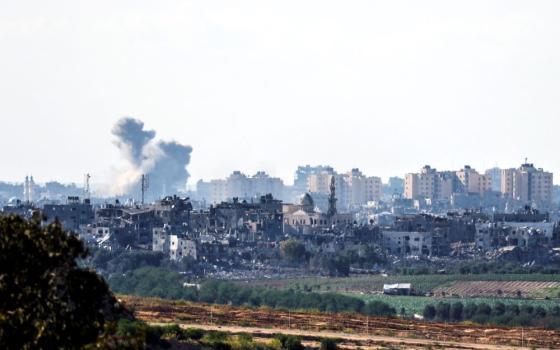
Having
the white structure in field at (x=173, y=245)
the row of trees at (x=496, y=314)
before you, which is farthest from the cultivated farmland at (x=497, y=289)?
the white structure in field at (x=173, y=245)

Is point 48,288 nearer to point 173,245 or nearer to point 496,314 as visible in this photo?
point 496,314

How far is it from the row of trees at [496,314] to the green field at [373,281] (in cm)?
1671

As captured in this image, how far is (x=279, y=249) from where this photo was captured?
12688cm

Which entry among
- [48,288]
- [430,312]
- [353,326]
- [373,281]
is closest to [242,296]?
[430,312]

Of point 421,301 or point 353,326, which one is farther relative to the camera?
point 421,301

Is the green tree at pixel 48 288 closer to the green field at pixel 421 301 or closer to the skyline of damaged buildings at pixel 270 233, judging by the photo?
the green field at pixel 421 301

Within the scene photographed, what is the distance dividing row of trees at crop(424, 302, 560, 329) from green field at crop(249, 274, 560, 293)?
1671 centimetres

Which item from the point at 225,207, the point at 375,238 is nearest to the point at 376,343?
the point at 375,238

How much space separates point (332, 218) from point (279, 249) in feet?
90.2

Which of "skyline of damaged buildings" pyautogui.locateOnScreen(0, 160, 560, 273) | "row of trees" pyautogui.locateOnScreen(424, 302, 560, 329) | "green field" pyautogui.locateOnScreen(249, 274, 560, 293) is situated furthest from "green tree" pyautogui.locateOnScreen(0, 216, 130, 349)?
"skyline of damaged buildings" pyautogui.locateOnScreen(0, 160, 560, 273)

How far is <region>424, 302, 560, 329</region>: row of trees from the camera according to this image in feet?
241

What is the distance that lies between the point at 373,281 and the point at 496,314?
27.4 metres

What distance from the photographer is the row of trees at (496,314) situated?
73312mm

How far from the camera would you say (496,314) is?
77875mm
